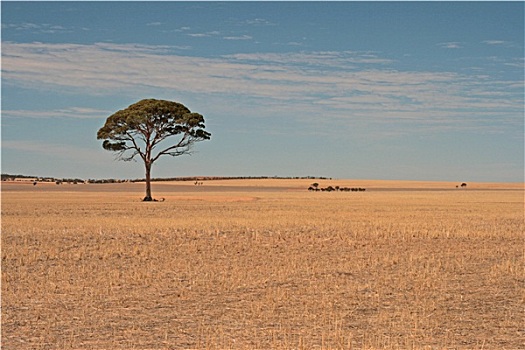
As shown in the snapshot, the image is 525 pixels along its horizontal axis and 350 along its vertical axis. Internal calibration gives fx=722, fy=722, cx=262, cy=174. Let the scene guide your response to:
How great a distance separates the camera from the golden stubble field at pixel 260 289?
42.8 feet

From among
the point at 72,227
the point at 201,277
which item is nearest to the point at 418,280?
the point at 201,277

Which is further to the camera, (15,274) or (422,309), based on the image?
(15,274)

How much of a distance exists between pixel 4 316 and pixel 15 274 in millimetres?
5720

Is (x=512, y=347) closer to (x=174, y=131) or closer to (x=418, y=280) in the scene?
(x=418, y=280)

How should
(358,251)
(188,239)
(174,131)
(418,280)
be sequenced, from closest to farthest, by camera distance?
1. (418,280)
2. (358,251)
3. (188,239)
4. (174,131)

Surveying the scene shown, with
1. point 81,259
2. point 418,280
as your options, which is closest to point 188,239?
point 81,259

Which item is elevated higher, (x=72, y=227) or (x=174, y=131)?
(x=174, y=131)

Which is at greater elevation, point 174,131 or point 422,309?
point 174,131

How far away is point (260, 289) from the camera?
1808 cm

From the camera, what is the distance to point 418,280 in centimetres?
1945

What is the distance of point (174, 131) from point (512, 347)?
62739 mm

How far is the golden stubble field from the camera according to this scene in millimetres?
13055

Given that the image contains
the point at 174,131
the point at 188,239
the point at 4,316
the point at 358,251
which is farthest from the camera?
the point at 174,131

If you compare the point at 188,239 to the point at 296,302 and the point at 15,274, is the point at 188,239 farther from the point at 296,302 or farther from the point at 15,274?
the point at 296,302
